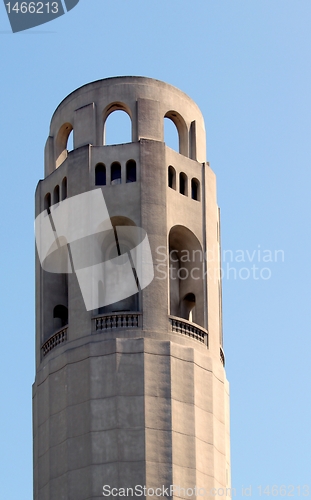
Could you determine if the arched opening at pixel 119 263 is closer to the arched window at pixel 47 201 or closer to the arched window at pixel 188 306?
the arched window at pixel 188 306

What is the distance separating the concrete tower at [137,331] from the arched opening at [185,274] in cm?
5

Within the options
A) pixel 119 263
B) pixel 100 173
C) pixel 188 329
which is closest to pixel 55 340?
pixel 119 263

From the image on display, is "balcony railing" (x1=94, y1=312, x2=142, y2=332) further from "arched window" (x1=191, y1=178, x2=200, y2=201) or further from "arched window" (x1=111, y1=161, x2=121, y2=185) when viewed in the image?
"arched window" (x1=191, y1=178, x2=200, y2=201)

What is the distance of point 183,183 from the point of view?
210 ft

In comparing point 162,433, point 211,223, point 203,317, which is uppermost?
point 211,223

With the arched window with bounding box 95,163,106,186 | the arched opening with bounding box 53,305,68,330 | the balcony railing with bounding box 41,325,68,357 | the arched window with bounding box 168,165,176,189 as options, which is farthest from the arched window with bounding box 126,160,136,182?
the balcony railing with bounding box 41,325,68,357

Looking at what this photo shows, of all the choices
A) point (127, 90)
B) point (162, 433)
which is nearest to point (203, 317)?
point (162, 433)

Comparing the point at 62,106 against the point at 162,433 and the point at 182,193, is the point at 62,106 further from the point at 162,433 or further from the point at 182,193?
the point at 162,433

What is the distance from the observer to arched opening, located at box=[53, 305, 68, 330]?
63531mm

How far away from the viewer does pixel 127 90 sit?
213 feet

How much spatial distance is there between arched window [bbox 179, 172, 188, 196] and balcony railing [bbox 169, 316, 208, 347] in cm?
581

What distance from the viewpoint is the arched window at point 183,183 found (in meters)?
63.8

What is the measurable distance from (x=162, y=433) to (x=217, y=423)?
3288 millimetres

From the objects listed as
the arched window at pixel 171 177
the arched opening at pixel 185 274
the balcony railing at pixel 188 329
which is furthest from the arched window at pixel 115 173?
the balcony railing at pixel 188 329
